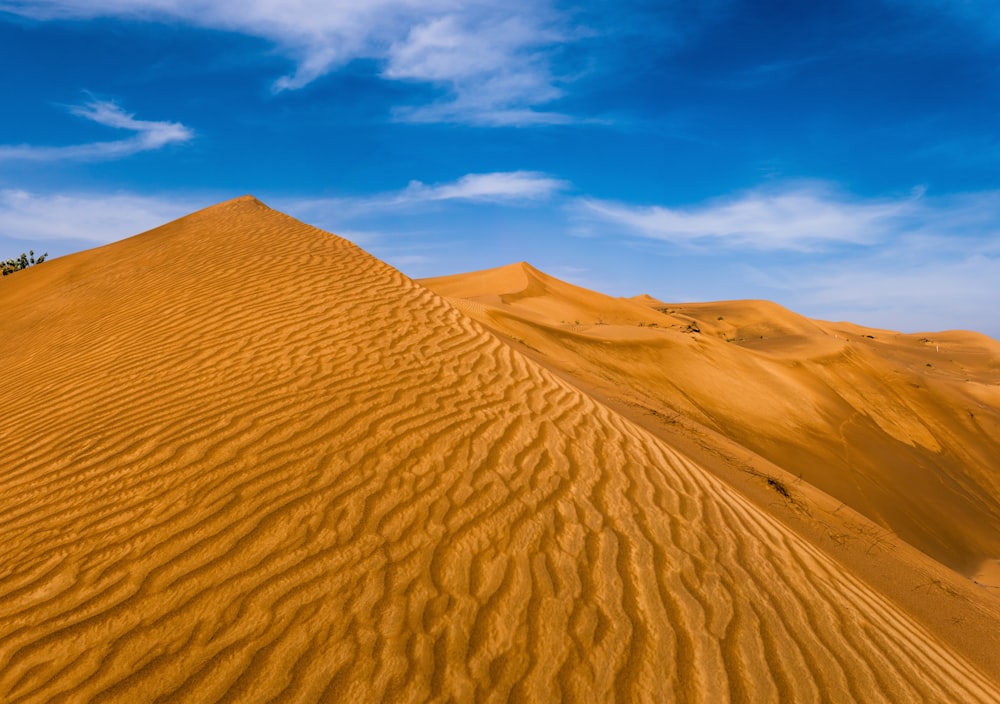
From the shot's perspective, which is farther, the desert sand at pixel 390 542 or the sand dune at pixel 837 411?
the sand dune at pixel 837 411

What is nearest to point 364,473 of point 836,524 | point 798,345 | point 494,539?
point 494,539

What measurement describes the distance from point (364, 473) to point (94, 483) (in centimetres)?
192

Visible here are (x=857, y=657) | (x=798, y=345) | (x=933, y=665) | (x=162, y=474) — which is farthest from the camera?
(x=798, y=345)

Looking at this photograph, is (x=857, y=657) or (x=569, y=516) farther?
(x=569, y=516)

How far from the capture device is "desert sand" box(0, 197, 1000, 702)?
285cm

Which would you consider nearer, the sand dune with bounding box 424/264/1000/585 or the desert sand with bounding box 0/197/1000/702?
the desert sand with bounding box 0/197/1000/702

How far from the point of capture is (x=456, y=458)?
174 inches

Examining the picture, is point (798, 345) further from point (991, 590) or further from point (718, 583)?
point (718, 583)

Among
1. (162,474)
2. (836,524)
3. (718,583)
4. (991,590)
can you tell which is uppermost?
(162,474)

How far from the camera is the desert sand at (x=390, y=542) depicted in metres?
2.85

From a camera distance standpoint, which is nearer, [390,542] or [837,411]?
[390,542]

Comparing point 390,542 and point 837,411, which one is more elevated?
point 390,542

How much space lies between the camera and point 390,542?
11.6 ft

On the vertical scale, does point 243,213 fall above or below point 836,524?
above
